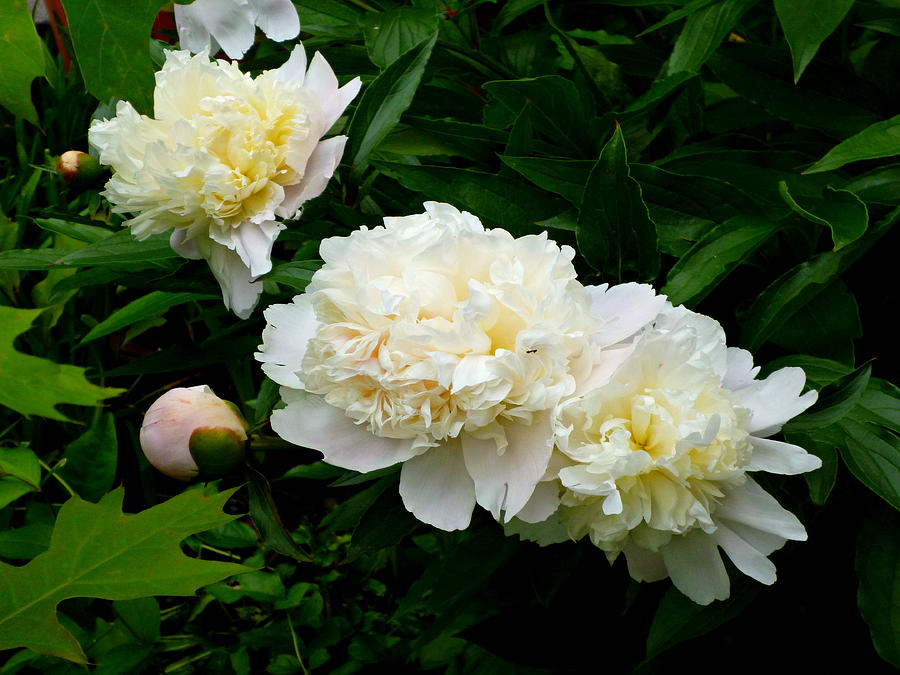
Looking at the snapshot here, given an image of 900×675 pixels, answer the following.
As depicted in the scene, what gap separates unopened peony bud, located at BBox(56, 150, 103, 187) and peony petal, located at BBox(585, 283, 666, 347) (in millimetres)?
540

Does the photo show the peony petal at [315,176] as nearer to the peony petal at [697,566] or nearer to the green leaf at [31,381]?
the green leaf at [31,381]

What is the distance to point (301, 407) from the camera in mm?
562

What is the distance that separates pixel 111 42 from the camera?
0.35m

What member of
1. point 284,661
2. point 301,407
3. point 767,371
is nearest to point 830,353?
point 767,371

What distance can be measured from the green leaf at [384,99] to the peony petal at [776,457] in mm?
393

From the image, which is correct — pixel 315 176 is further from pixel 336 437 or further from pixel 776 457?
pixel 776 457

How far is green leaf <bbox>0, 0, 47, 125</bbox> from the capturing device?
0.37 metres

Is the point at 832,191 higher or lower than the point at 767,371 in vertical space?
higher

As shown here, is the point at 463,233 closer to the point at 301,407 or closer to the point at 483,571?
the point at 301,407

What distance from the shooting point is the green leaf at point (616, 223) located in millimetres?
658

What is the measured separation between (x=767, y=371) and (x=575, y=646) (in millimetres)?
441

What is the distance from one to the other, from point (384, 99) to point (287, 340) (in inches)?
10.6

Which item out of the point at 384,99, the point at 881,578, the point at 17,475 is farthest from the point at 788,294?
the point at 17,475

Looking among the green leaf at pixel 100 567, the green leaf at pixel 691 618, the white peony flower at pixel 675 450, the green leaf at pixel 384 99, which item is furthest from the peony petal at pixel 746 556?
the green leaf at pixel 384 99
